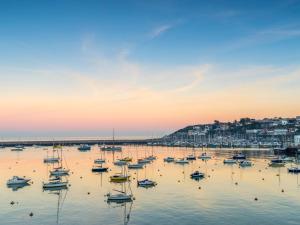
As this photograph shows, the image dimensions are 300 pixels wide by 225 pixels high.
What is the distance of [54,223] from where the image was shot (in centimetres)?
4616

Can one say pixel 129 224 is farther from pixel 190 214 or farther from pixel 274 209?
pixel 274 209

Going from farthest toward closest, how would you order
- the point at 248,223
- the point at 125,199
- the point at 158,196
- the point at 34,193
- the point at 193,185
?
the point at 193,185
the point at 34,193
the point at 158,196
the point at 125,199
the point at 248,223

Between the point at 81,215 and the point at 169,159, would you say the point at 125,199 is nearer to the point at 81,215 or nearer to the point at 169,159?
the point at 81,215

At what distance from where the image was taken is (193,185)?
71.5 meters

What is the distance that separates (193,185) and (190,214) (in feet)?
74.7

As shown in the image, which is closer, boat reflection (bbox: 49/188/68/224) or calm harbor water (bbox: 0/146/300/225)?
calm harbor water (bbox: 0/146/300/225)

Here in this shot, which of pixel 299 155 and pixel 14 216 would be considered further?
pixel 299 155

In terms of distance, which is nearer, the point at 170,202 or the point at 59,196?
the point at 170,202

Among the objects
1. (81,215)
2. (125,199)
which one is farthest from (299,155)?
(81,215)

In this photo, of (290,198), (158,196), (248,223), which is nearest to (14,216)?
(158,196)

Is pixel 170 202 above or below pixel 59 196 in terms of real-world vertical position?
below

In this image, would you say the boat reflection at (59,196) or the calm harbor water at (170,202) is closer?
the calm harbor water at (170,202)

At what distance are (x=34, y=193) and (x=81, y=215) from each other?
20235 mm

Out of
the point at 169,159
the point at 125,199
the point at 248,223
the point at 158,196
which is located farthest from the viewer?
the point at 169,159
